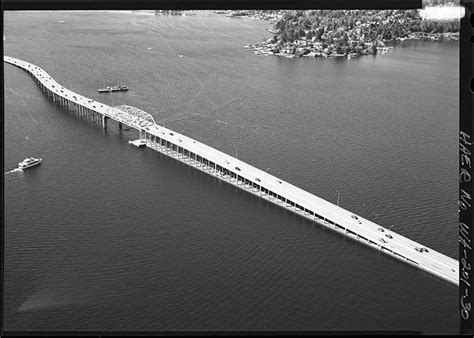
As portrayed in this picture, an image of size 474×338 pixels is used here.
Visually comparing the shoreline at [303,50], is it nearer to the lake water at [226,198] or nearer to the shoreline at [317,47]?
the shoreline at [317,47]

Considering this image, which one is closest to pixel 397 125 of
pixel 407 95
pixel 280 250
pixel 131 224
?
pixel 407 95

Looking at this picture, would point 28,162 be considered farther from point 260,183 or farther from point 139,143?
point 260,183

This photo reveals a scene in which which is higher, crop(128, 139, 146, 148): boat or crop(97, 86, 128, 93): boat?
crop(97, 86, 128, 93): boat

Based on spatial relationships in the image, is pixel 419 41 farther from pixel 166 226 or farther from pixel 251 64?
pixel 166 226

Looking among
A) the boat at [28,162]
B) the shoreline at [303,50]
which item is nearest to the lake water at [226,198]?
the boat at [28,162]

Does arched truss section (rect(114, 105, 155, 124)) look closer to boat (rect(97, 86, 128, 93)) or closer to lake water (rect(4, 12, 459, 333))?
lake water (rect(4, 12, 459, 333))

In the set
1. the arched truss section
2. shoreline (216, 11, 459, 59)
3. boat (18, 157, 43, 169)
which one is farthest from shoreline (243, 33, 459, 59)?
boat (18, 157, 43, 169)
